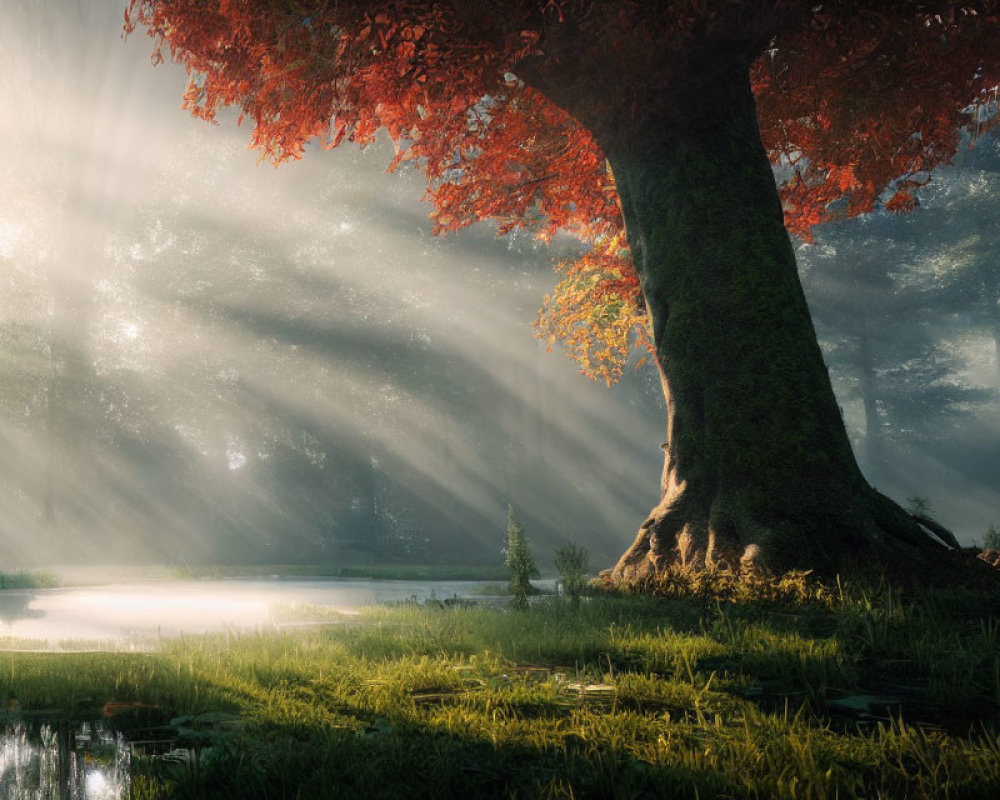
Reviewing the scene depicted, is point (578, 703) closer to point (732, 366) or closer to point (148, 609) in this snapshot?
point (732, 366)

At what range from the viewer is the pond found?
588cm

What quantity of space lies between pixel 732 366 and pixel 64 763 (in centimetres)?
567

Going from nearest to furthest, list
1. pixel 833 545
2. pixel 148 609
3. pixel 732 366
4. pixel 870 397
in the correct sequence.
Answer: pixel 833 545
pixel 732 366
pixel 148 609
pixel 870 397

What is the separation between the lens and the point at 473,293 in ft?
111

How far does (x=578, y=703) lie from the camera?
10.2 feet

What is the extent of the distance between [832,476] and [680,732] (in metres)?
4.39

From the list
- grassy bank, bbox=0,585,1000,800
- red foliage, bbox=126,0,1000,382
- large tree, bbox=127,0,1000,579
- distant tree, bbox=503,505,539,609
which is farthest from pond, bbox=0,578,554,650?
red foliage, bbox=126,0,1000,382

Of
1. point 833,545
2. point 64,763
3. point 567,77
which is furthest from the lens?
point 567,77

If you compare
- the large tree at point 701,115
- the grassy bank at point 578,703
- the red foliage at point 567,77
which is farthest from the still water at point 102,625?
the red foliage at point 567,77

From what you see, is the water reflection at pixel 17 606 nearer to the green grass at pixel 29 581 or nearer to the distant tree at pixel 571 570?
the green grass at pixel 29 581

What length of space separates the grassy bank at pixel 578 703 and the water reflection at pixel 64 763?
122 millimetres

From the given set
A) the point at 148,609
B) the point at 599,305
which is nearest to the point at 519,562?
the point at 148,609

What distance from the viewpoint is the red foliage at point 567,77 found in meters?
7.14

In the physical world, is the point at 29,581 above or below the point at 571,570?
below
